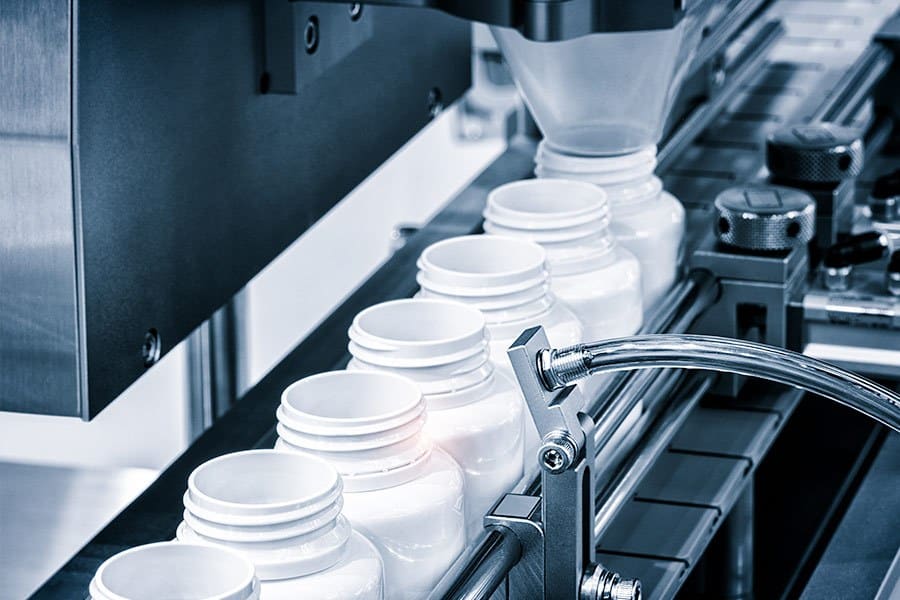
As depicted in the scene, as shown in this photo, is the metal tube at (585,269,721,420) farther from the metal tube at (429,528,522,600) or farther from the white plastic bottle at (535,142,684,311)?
the metal tube at (429,528,522,600)

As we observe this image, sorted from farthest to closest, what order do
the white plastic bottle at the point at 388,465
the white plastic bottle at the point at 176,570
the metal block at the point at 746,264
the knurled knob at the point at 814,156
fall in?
the knurled knob at the point at 814,156
the metal block at the point at 746,264
the white plastic bottle at the point at 388,465
the white plastic bottle at the point at 176,570

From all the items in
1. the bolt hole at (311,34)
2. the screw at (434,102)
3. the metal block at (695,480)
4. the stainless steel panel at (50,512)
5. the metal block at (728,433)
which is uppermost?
the bolt hole at (311,34)

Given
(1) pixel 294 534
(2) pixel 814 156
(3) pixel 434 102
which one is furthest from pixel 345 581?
(2) pixel 814 156

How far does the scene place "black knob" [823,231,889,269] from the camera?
48.6 inches

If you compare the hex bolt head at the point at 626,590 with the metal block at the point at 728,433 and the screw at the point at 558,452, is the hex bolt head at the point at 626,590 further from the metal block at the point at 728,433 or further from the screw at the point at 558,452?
the metal block at the point at 728,433

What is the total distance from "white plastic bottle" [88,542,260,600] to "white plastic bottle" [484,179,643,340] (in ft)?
1.29

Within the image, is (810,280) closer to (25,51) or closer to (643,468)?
(643,468)

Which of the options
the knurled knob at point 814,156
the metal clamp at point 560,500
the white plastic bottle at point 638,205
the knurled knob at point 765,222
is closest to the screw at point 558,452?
the metal clamp at point 560,500

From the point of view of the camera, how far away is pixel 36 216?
0.73 metres

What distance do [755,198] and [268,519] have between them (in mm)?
674

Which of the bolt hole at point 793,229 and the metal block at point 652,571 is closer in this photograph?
the metal block at point 652,571

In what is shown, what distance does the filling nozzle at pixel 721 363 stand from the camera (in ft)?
2.51

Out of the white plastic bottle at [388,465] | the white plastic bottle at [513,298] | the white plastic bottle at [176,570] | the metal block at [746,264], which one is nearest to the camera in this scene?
the white plastic bottle at [176,570]

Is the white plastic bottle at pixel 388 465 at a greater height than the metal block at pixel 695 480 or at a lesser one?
greater
